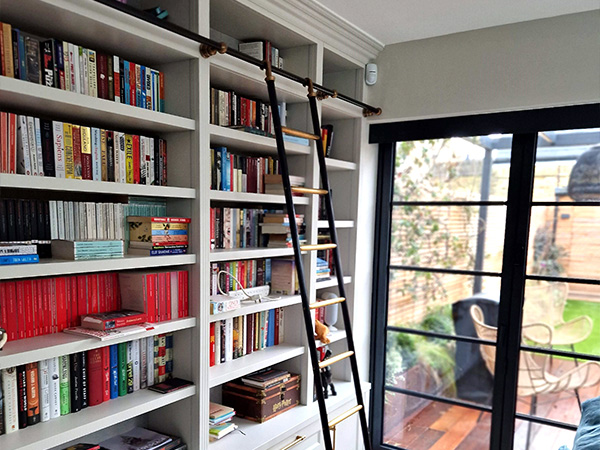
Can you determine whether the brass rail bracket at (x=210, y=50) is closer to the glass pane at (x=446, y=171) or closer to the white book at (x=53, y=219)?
the white book at (x=53, y=219)

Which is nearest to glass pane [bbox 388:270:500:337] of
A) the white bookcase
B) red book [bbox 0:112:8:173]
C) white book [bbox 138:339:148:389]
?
the white bookcase

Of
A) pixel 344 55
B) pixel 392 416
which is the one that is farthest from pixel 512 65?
pixel 392 416

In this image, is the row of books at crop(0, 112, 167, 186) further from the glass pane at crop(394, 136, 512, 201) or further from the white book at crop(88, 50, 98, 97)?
the glass pane at crop(394, 136, 512, 201)

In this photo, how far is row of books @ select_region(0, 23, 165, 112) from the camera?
1.32 m

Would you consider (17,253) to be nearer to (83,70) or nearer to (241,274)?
(83,70)

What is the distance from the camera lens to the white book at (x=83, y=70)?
58.0 inches

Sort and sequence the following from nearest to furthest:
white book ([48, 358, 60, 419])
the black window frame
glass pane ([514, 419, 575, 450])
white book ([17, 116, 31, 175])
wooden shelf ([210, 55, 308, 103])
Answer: white book ([17, 116, 31, 175]) < white book ([48, 358, 60, 419]) < wooden shelf ([210, 55, 308, 103]) < the black window frame < glass pane ([514, 419, 575, 450])

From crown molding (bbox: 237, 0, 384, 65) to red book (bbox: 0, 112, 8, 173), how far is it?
39.6 inches

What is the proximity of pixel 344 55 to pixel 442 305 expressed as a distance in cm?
165

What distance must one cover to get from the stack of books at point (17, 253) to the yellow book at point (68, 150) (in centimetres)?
26

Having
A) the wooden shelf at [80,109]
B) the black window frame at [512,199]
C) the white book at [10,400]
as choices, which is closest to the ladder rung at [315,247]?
the wooden shelf at [80,109]

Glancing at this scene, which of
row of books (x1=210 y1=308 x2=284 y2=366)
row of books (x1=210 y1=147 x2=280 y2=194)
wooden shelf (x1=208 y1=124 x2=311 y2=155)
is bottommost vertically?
row of books (x1=210 y1=308 x2=284 y2=366)

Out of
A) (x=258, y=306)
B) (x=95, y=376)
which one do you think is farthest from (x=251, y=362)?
(x=95, y=376)

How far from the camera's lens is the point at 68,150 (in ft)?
4.76
